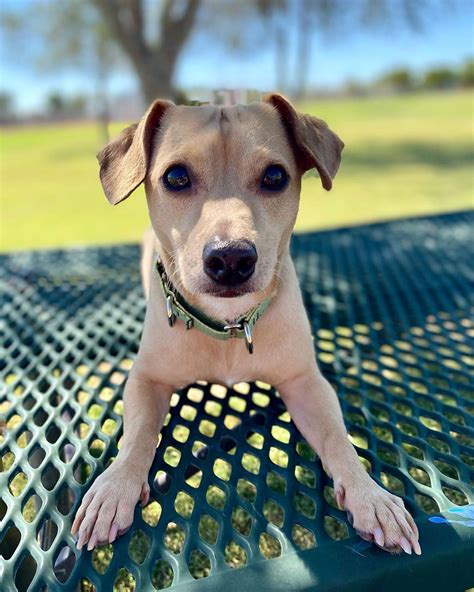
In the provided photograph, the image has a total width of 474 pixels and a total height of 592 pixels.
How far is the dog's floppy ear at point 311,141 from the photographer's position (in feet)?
7.07

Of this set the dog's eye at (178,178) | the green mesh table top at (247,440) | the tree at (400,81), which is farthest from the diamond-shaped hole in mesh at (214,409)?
the tree at (400,81)

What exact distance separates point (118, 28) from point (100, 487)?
326 inches

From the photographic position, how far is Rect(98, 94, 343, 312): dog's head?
6.10 feet

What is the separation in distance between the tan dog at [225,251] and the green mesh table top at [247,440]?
11cm

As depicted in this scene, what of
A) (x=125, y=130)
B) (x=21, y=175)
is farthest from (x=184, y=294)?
(x=21, y=175)

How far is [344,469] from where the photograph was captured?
1.77 meters

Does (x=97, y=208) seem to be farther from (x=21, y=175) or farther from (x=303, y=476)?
(x=303, y=476)

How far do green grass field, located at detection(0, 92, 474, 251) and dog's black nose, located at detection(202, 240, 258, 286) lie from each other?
3.65 feet

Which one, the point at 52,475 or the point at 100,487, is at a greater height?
the point at 100,487

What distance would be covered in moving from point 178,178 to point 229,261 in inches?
21.3

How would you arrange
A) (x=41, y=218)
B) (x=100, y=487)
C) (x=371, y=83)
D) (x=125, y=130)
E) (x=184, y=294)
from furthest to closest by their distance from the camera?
(x=371, y=83) < (x=41, y=218) < (x=125, y=130) < (x=184, y=294) < (x=100, y=487)

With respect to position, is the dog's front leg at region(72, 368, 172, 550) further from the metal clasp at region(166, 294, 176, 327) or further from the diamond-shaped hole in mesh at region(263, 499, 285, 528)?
the diamond-shaped hole in mesh at region(263, 499, 285, 528)

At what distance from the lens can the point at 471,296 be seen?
3.40 metres

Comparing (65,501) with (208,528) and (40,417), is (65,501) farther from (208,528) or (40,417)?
(208,528)
